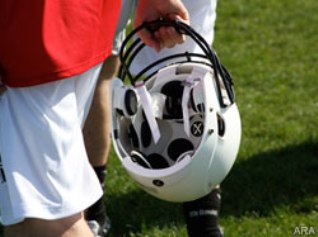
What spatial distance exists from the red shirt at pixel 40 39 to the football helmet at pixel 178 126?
0.46m

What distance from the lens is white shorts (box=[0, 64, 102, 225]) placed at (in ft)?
7.39

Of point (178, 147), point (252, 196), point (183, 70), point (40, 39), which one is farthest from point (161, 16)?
point (252, 196)

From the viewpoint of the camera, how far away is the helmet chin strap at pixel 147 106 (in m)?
2.76

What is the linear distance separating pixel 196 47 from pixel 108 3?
883 mm

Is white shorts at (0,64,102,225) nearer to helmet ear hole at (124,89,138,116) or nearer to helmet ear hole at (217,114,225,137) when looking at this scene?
helmet ear hole at (124,89,138,116)

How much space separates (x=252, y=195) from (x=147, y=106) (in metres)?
1.46

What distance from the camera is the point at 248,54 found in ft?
21.5

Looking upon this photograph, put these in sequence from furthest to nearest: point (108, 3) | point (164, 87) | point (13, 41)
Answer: point (164, 87), point (108, 3), point (13, 41)

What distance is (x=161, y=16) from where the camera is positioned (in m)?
2.86

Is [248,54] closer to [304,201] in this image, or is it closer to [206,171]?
[304,201]

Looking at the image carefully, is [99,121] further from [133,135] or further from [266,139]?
[266,139]

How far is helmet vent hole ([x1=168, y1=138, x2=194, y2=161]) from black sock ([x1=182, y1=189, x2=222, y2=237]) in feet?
1.89

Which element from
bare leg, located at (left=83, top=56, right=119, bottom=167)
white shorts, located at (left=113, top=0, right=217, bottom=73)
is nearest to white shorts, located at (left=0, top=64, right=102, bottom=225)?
white shorts, located at (left=113, top=0, right=217, bottom=73)

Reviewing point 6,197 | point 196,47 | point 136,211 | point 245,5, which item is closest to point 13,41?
point 6,197
